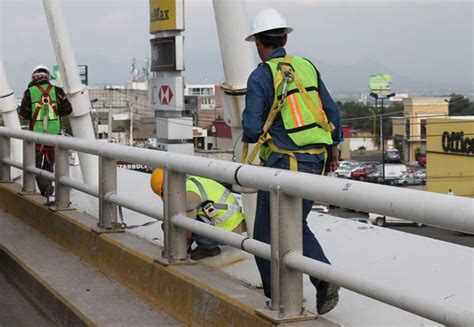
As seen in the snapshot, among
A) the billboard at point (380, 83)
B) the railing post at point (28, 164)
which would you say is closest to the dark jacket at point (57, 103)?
the railing post at point (28, 164)

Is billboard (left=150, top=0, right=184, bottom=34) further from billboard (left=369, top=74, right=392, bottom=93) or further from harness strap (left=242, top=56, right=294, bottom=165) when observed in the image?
billboard (left=369, top=74, right=392, bottom=93)

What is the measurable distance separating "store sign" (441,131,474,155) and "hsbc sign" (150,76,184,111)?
3657 cm

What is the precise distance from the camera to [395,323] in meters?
5.20

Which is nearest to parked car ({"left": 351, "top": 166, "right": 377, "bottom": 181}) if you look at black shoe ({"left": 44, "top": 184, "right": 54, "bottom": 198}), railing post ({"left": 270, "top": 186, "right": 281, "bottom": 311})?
black shoe ({"left": 44, "top": 184, "right": 54, "bottom": 198})

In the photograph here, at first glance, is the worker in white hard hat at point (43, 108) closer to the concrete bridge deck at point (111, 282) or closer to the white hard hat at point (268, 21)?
the concrete bridge deck at point (111, 282)

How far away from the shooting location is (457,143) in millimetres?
52625

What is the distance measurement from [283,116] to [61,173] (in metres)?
4.27

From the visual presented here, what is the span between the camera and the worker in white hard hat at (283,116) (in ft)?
17.5

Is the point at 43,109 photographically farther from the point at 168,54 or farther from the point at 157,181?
the point at 168,54

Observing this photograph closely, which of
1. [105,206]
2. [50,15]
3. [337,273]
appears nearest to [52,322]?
[105,206]

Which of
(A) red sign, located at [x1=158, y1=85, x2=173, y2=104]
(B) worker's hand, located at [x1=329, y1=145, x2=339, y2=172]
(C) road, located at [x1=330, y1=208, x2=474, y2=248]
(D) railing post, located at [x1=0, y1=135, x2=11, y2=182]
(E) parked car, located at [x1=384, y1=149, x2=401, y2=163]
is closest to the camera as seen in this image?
(B) worker's hand, located at [x1=329, y1=145, x2=339, y2=172]

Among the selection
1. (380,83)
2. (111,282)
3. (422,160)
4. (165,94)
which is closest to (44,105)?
(111,282)

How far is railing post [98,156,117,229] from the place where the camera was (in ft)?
24.9

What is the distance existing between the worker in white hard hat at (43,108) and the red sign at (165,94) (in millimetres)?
7111
